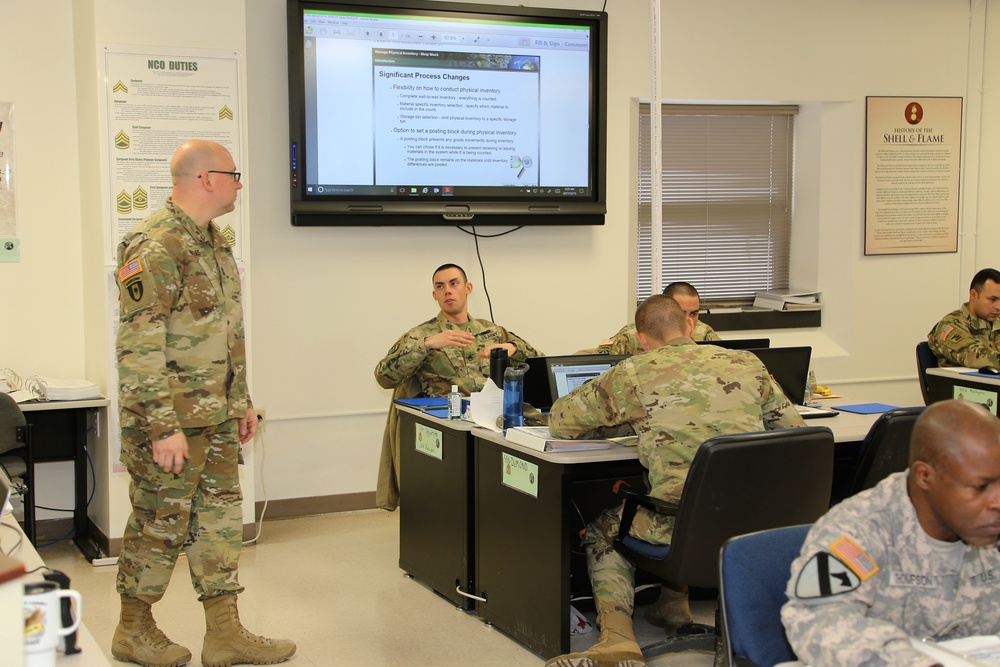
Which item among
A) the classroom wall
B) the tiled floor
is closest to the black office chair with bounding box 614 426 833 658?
the tiled floor

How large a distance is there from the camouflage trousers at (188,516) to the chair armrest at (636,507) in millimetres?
1304

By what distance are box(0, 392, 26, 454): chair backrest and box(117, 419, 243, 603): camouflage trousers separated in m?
1.34

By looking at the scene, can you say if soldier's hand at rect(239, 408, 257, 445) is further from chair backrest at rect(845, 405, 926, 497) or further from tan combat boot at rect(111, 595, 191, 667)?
chair backrest at rect(845, 405, 926, 497)

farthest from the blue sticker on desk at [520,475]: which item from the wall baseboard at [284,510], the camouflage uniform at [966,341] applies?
the camouflage uniform at [966,341]

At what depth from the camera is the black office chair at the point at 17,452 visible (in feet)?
14.0

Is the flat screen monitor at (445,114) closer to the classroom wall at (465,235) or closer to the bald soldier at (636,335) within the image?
the classroom wall at (465,235)

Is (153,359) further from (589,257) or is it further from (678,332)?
(589,257)

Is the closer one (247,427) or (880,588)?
(880,588)

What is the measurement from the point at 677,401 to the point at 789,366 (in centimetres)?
110

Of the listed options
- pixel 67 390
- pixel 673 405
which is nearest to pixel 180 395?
pixel 673 405

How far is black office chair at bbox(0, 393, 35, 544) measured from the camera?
14.0 ft

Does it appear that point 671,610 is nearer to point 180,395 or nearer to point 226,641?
point 226,641

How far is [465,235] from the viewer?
566 centimetres

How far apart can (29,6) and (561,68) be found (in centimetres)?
280
